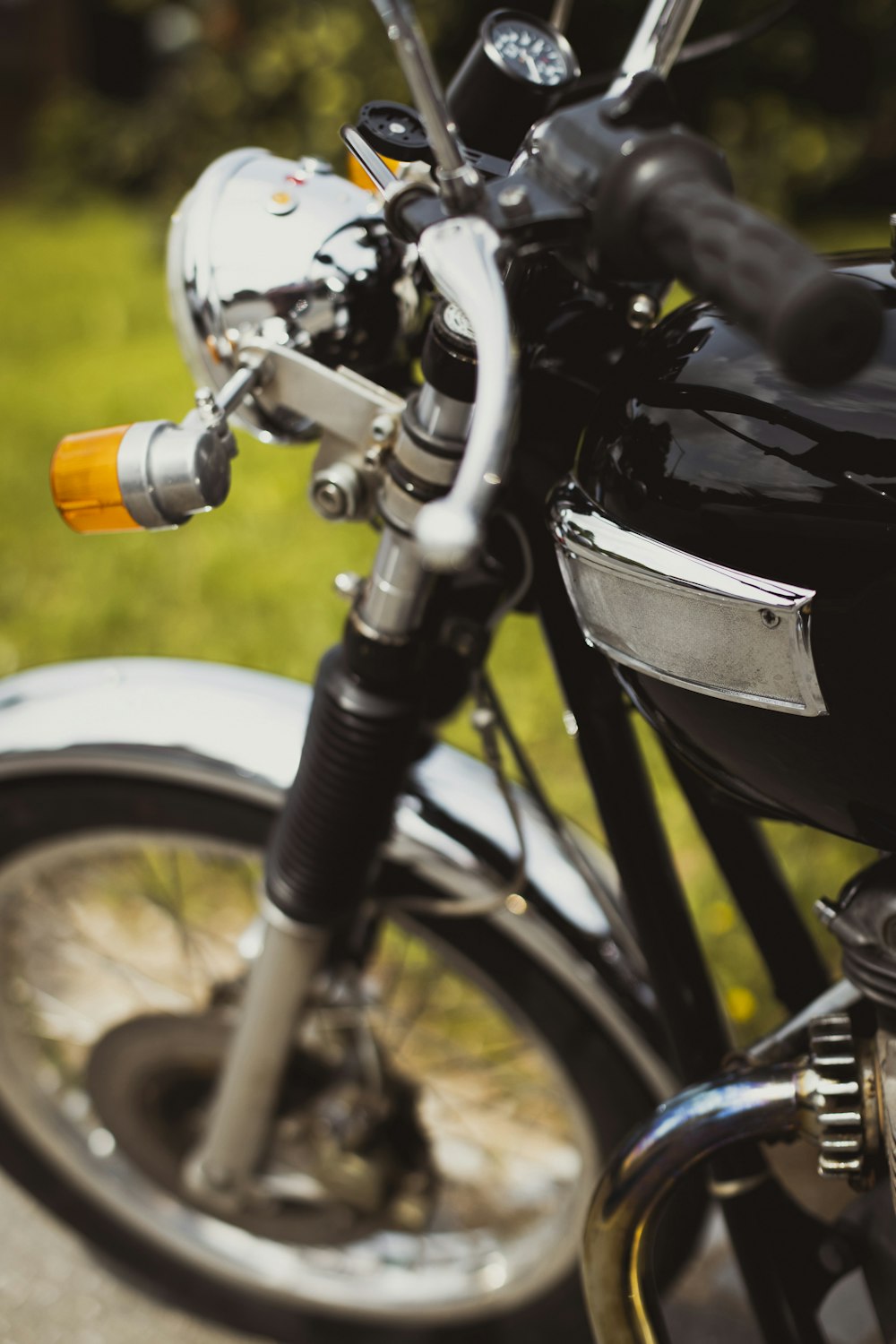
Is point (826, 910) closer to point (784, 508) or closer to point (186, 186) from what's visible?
point (784, 508)

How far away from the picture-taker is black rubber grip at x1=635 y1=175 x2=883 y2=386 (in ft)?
1.41

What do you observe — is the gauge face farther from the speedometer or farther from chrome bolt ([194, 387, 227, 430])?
chrome bolt ([194, 387, 227, 430])

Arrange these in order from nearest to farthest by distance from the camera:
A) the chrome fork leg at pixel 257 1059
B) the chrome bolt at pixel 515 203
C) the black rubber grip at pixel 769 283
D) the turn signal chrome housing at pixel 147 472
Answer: the black rubber grip at pixel 769 283 < the chrome bolt at pixel 515 203 < the turn signal chrome housing at pixel 147 472 < the chrome fork leg at pixel 257 1059

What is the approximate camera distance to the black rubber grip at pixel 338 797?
2.85 ft

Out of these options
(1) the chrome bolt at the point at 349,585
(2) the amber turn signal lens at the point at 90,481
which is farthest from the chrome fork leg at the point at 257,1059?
(2) the amber turn signal lens at the point at 90,481

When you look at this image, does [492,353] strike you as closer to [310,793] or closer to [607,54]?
[310,793]

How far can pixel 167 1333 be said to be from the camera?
1.33 metres

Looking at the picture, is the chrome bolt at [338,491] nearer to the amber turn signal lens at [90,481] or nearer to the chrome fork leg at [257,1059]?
the amber turn signal lens at [90,481]

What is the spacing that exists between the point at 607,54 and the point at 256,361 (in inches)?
209

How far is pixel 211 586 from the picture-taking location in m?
2.80

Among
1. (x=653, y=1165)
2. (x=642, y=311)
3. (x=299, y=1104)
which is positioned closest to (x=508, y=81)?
(x=642, y=311)

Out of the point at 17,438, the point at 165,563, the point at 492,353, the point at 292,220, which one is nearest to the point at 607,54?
the point at 17,438

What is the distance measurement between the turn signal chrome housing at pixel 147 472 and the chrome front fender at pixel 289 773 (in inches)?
14.2

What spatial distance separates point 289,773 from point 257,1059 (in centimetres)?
24
